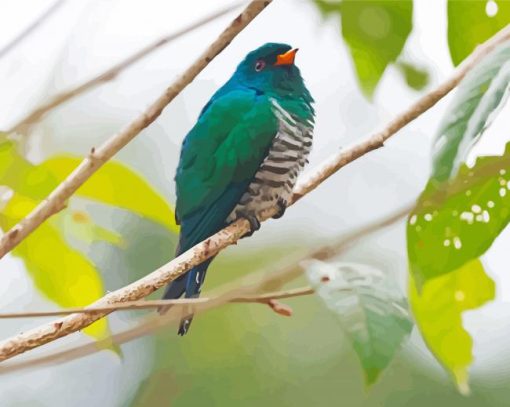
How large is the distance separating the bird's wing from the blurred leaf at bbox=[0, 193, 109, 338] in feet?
0.39

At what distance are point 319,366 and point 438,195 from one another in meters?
3.21

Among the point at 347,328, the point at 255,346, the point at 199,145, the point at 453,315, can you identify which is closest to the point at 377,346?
the point at 347,328

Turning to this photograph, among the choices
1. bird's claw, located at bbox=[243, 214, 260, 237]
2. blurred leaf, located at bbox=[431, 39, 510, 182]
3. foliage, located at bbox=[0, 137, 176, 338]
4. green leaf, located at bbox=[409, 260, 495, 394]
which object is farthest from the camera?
bird's claw, located at bbox=[243, 214, 260, 237]

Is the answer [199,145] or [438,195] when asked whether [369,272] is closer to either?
[438,195]

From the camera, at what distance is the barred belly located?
731 millimetres

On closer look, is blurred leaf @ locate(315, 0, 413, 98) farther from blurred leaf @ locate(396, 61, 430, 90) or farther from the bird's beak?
the bird's beak

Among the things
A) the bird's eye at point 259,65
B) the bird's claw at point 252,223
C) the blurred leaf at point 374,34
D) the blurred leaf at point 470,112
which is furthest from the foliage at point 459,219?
the bird's eye at point 259,65

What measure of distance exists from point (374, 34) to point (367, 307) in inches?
7.2

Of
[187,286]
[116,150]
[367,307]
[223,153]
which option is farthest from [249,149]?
[367,307]

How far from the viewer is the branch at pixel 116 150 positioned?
474mm

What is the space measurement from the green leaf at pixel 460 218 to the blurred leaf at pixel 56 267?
0.22 meters

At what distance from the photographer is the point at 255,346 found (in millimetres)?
3357

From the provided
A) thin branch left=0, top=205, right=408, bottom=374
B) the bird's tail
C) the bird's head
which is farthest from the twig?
the bird's head

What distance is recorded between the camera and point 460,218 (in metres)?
0.42
